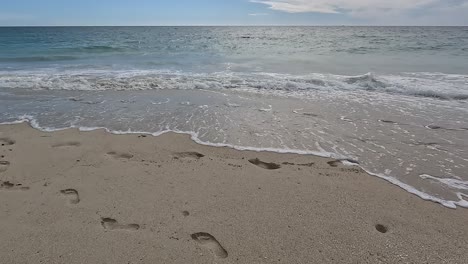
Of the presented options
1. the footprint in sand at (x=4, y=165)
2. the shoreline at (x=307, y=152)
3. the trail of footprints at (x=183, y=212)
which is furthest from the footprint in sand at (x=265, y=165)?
the footprint in sand at (x=4, y=165)

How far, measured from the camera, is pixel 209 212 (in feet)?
10.6

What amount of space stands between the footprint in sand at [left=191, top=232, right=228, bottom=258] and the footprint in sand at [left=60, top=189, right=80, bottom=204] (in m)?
1.53

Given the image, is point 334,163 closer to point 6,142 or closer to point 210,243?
point 210,243

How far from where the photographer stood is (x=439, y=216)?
3229 millimetres

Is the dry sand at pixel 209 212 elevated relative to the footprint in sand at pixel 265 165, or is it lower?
lower

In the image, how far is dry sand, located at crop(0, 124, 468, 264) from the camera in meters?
2.69

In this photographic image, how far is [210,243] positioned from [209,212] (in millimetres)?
480

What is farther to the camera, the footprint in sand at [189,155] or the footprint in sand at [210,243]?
the footprint in sand at [189,155]

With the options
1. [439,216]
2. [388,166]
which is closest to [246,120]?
[388,166]

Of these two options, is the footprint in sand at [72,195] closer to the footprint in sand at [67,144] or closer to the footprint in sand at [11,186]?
the footprint in sand at [11,186]

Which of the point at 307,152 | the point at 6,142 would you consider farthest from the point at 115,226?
the point at 6,142

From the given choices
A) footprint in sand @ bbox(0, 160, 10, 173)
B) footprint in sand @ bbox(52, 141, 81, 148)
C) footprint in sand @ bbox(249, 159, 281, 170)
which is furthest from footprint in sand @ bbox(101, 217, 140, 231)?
footprint in sand @ bbox(52, 141, 81, 148)

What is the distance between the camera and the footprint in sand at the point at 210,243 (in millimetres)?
2672

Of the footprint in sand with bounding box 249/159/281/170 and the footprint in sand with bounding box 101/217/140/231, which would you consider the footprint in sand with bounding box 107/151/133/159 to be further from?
the footprint in sand with bounding box 249/159/281/170
